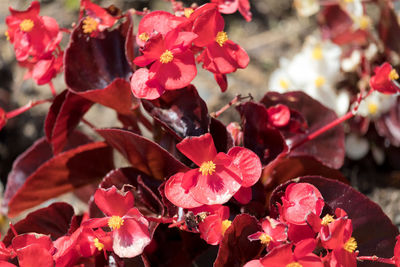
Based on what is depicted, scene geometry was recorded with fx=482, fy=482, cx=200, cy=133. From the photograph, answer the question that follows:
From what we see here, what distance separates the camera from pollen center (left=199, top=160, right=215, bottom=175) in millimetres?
709

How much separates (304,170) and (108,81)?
1.41ft

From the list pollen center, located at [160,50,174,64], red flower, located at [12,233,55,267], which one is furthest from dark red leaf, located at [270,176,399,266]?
red flower, located at [12,233,55,267]

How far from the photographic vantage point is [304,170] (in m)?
0.97

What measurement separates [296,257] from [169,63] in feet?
1.09

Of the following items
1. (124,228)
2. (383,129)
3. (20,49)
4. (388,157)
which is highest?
(20,49)

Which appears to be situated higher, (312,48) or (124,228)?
(124,228)

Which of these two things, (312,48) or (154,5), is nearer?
(312,48)

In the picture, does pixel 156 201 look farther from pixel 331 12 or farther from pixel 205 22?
pixel 331 12

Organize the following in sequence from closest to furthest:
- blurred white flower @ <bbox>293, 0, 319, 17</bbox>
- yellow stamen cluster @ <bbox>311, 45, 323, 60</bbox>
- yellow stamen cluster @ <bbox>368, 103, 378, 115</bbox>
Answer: yellow stamen cluster @ <bbox>368, 103, 378, 115</bbox>
yellow stamen cluster @ <bbox>311, 45, 323, 60</bbox>
blurred white flower @ <bbox>293, 0, 319, 17</bbox>

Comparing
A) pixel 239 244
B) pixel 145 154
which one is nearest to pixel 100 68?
pixel 145 154

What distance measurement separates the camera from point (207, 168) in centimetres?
71

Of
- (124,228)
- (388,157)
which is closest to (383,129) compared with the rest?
(388,157)

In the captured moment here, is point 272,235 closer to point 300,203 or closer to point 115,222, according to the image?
point 300,203

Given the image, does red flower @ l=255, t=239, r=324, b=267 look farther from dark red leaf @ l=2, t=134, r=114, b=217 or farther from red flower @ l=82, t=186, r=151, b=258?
dark red leaf @ l=2, t=134, r=114, b=217
